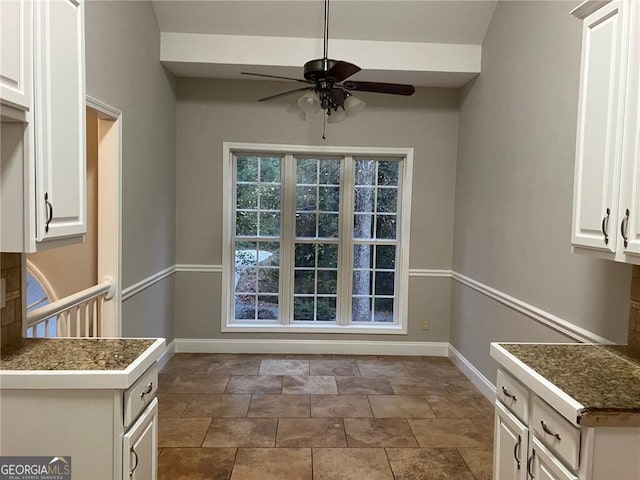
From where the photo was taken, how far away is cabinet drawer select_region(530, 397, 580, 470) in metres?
1.46

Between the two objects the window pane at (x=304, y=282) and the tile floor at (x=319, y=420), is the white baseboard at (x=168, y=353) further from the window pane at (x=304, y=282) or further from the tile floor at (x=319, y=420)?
the window pane at (x=304, y=282)

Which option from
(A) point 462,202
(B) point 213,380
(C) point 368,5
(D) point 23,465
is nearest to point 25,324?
(D) point 23,465

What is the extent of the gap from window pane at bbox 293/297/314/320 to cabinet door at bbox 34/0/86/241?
3.24 m

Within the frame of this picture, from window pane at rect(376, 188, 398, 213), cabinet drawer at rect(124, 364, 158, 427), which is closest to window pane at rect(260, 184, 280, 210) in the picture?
window pane at rect(376, 188, 398, 213)

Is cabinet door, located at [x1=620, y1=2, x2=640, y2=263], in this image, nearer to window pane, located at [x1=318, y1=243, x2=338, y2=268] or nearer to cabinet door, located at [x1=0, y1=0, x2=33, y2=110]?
cabinet door, located at [x1=0, y1=0, x2=33, y2=110]

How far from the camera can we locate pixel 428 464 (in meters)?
2.75

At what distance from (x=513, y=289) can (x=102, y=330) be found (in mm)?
2975

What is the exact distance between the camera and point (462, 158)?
182 inches

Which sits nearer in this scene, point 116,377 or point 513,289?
point 116,377

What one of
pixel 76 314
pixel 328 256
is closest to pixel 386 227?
pixel 328 256

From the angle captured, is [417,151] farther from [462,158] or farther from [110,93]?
[110,93]

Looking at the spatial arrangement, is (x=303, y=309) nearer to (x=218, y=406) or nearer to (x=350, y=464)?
(x=218, y=406)

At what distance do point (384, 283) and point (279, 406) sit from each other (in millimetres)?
2006

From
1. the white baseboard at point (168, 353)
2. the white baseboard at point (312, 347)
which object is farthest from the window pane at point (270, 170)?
the white baseboard at point (168, 353)
